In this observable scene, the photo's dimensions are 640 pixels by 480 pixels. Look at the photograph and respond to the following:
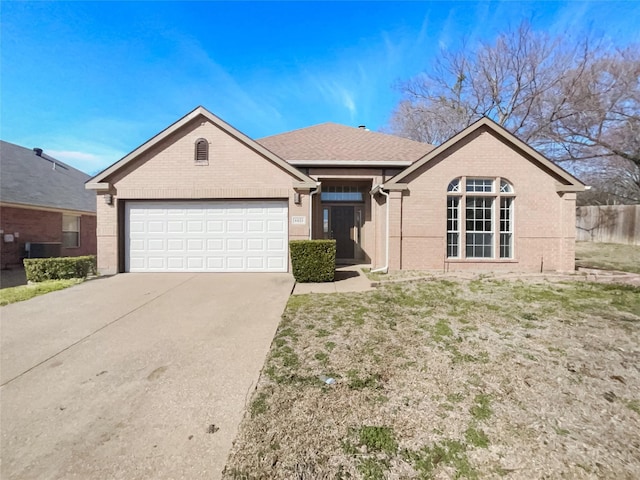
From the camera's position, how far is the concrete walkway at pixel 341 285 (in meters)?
7.79

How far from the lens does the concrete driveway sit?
238 centimetres

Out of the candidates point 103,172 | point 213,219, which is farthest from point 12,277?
point 213,219

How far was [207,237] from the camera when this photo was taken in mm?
10219

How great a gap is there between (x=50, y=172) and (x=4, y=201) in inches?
219

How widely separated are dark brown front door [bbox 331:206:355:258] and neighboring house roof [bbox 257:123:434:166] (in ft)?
6.97

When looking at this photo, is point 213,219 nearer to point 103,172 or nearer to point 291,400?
point 103,172

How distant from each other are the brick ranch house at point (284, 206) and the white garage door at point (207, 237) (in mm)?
34

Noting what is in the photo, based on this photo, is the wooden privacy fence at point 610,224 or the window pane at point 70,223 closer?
the window pane at point 70,223

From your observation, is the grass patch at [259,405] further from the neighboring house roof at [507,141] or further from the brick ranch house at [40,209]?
the brick ranch house at [40,209]

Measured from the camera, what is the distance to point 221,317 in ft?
18.8

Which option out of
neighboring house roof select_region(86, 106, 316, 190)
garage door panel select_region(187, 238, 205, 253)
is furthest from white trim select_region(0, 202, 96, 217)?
garage door panel select_region(187, 238, 205, 253)

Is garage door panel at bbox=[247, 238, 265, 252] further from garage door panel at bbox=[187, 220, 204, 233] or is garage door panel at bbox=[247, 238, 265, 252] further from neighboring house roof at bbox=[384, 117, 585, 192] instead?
neighboring house roof at bbox=[384, 117, 585, 192]

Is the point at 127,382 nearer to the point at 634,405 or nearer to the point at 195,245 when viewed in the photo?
the point at 634,405

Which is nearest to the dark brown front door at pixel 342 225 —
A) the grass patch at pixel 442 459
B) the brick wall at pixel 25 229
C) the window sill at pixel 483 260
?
the window sill at pixel 483 260
